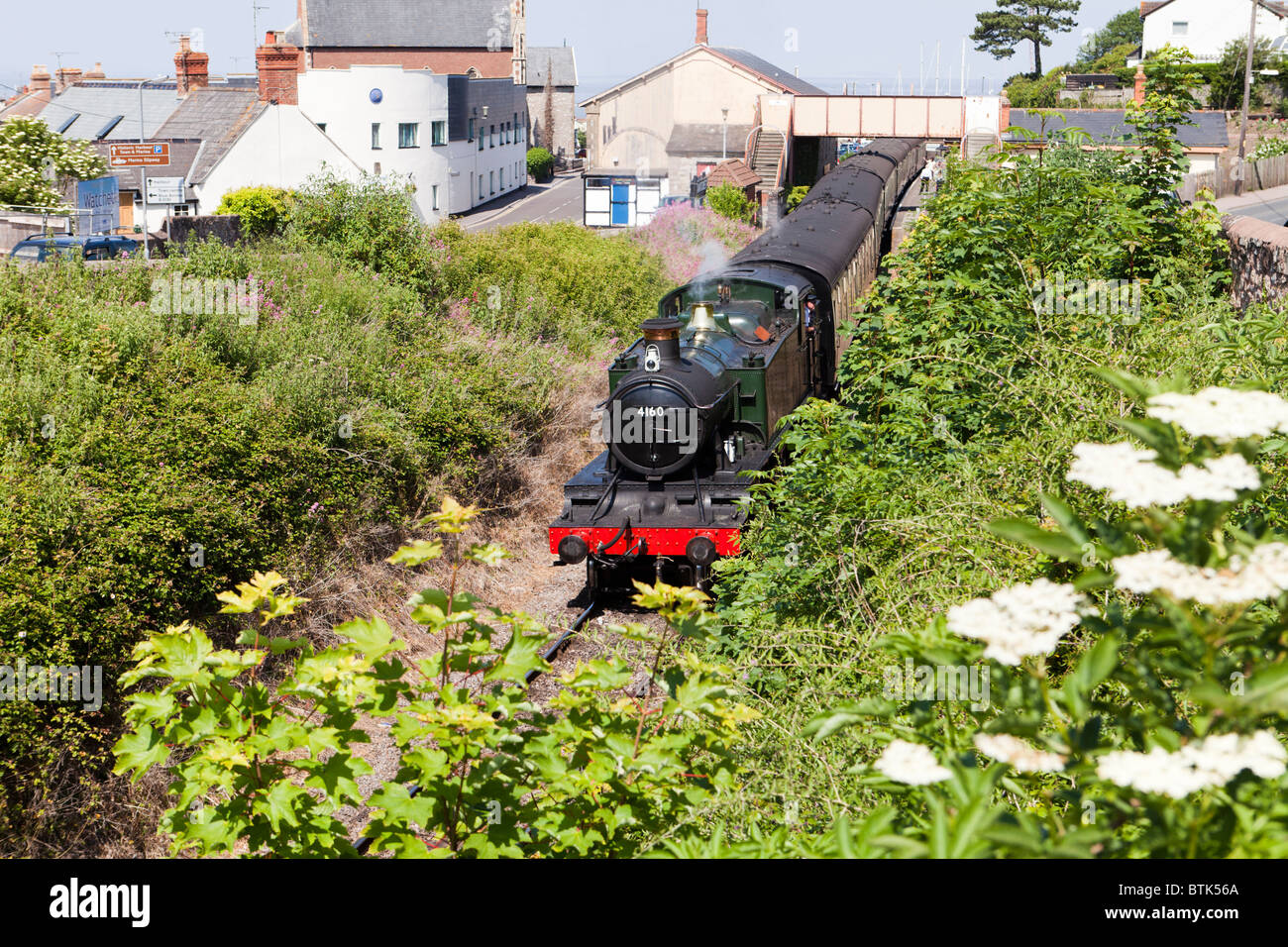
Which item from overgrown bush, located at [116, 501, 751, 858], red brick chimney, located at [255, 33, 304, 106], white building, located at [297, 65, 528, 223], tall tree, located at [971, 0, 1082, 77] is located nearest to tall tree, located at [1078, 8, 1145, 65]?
tall tree, located at [971, 0, 1082, 77]

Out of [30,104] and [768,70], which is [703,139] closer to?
[768,70]

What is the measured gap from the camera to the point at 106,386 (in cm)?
1145

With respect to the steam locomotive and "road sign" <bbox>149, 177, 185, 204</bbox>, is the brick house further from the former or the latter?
the steam locomotive

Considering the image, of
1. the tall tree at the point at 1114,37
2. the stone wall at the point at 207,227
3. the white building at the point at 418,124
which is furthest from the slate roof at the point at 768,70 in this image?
the tall tree at the point at 1114,37

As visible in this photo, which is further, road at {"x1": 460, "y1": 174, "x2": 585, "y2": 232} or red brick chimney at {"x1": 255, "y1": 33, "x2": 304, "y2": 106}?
road at {"x1": 460, "y1": 174, "x2": 585, "y2": 232}

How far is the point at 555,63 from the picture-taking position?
3477 inches

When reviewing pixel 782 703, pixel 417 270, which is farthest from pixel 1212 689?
pixel 417 270

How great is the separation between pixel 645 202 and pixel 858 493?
3895 cm

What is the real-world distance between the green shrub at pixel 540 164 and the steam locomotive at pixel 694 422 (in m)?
60.1

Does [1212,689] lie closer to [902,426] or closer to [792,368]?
[902,426]

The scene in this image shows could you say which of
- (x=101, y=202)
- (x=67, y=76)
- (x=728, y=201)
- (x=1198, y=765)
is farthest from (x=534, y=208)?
(x=1198, y=765)

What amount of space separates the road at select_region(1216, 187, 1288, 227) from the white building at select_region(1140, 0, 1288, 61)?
45759 mm

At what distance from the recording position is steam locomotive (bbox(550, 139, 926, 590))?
1198 centimetres
